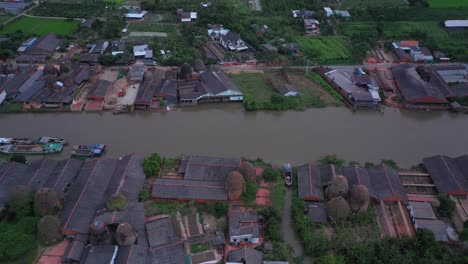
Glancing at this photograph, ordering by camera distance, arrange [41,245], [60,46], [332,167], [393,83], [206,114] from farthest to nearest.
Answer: [60,46]
[393,83]
[206,114]
[332,167]
[41,245]

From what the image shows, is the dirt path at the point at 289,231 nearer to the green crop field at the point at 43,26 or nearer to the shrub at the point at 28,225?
the shrub at the point at 28,225

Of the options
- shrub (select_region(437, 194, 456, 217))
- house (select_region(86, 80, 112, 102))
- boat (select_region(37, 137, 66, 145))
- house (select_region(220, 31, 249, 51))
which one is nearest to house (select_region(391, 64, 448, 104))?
shrub (select_region(437, 194, 456, 217))

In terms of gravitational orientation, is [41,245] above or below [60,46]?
below

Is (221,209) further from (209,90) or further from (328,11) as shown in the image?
(328,11)

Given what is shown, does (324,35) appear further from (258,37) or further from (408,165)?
(408,165)

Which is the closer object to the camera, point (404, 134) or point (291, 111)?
point (404, 134)

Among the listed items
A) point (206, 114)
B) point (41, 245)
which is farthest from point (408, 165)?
point (41, 245)

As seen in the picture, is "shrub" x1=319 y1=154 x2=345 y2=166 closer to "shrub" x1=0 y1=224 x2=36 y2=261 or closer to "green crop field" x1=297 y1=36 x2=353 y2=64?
"green crop field" x1=297 y1=36 x2=353 y2=64
